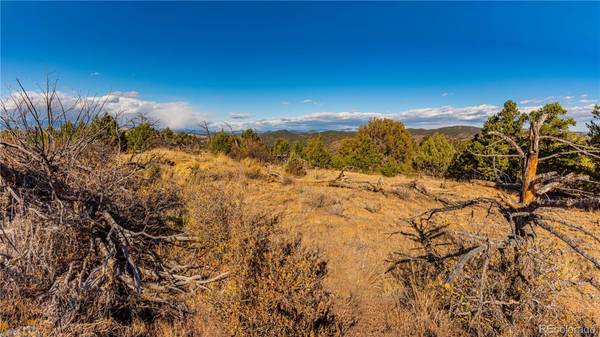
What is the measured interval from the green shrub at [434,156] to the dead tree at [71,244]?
63.4 ft

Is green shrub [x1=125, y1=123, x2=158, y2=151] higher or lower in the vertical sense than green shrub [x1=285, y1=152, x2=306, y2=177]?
higher

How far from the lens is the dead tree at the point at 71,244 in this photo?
308 cm

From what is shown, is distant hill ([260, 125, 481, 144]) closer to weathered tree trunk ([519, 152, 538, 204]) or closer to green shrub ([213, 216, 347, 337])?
weathered tree trunk ([519, 152, 538, 204])

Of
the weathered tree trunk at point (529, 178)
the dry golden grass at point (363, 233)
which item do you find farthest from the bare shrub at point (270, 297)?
the weathered tree trunk at point (529, 178)

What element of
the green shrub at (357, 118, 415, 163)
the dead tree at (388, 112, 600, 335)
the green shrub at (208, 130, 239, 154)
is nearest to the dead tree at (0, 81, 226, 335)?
the dead tree at (388, 112, 600, 335)

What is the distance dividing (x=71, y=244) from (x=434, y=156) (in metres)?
21.6

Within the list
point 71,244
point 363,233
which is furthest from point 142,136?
point 363,233

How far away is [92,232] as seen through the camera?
394 centimetres

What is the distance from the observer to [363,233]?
231 inches

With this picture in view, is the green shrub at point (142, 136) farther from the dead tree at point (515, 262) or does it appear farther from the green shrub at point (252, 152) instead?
the green shrub at point (252, 152)

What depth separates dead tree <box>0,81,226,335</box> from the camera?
10.1 ft

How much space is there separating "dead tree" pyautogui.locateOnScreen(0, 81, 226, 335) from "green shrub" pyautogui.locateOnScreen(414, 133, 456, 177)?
19335 mm

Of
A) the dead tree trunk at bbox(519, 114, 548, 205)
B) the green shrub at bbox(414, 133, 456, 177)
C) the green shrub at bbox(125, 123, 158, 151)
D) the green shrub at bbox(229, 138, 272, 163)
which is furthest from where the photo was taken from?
the green shrub at bbox(414, 133, 456, 177)

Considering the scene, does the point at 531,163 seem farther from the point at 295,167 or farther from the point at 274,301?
the point at 295,167
